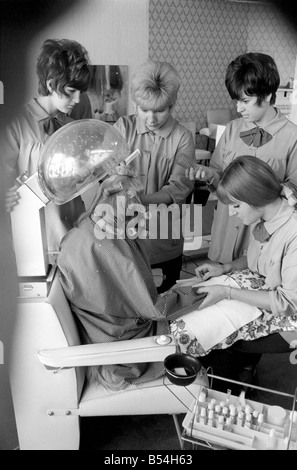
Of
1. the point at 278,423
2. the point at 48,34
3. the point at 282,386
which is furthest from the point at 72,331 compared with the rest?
the point at 48,34

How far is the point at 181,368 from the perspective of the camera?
1086 mm

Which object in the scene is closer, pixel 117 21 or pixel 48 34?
pixel 48 34

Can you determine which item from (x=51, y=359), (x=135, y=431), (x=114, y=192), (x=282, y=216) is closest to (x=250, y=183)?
(x=282, y=216)

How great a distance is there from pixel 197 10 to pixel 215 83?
3.19 ft

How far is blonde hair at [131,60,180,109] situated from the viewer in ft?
4.93

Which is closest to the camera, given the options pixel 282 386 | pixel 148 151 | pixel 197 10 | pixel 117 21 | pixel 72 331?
pixel 72 331

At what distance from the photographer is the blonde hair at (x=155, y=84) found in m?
1.50

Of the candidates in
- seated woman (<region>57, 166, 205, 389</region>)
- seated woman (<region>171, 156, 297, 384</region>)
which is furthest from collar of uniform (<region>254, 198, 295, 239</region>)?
seated woman (<region>57, 166, 205, 389</region>)

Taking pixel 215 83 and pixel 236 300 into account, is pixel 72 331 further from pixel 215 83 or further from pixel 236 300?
pixel 215 83

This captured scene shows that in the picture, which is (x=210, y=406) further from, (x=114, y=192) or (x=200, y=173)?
(x=200, y=173)

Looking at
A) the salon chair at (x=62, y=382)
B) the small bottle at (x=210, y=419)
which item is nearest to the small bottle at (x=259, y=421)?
the small bottle at (x=210, y=419)

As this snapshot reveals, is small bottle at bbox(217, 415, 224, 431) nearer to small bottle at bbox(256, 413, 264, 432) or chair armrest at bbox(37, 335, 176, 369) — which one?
small bottle at bbox(256, 413, 264, 432)

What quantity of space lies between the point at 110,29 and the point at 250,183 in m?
2.87

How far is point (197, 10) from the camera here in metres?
5.14
